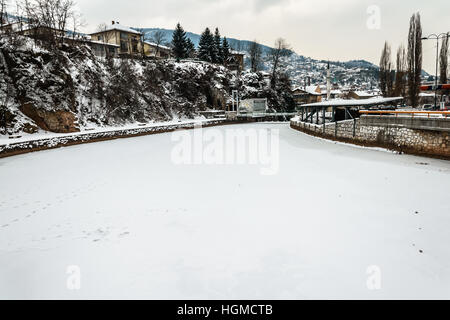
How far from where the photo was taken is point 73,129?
22.9 metres

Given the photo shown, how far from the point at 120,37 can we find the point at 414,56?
5005 centimetres

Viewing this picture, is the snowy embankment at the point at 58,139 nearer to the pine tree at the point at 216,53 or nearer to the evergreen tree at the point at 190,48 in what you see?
the pine tree at the point at 216,53

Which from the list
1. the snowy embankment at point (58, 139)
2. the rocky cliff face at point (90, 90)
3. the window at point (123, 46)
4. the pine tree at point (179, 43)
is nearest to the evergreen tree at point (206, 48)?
the pine tree at point (179, 43)

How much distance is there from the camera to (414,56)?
2831 cm

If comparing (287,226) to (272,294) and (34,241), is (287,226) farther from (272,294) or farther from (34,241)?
(34,241)

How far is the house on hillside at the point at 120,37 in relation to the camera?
54344 mm

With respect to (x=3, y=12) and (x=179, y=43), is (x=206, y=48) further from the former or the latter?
(x=3, y=12)

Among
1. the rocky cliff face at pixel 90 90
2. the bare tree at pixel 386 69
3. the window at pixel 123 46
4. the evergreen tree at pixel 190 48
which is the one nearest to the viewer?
the rocky cliff face at pixel 90 90

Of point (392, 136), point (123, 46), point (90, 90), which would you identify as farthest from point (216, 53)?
point (392, 136)

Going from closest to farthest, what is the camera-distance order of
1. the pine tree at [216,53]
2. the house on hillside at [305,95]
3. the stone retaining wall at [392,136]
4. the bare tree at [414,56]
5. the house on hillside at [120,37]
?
the stone retaining wall at [392,136], the bare tree at [414,56], the house on hillside at [120,37], the pine tree at [216,53], the house on hillside at [305,95]

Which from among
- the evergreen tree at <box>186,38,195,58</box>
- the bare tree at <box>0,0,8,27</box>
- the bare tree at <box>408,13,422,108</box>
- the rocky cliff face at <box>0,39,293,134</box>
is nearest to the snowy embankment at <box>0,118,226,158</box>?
the rocky cliff face at <box>0,39,293,134</box>

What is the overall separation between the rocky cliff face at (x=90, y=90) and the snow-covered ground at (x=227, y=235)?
1224cm
